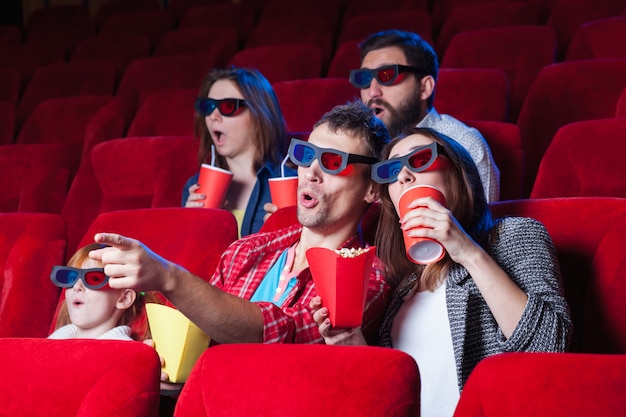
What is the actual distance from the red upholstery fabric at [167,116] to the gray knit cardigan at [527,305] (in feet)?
2.63

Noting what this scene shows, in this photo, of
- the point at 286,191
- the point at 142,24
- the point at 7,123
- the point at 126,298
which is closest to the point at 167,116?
the point at 7,123

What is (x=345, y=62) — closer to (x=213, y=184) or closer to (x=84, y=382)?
(x=213, y=184)

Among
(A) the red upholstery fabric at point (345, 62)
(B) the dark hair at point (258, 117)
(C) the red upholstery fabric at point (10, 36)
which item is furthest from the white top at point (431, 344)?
(C) the red upholstery fabric at point (10, 36)

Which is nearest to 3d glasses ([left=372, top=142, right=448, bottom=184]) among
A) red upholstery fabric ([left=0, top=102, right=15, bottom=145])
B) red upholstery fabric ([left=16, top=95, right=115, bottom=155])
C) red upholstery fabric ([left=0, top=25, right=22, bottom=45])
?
red upholstery fabric ([left=16, top=95, right=115, bottom=155])

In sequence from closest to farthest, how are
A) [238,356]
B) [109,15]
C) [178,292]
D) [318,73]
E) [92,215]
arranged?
1. [238,356]
2. [178,292]
3. [92,215]
4. [318,73]
5. [109,15]

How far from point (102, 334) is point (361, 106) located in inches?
13.1

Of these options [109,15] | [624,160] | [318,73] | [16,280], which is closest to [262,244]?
[16,280]

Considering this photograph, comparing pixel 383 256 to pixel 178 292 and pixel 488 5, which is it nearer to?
pixel 178 292

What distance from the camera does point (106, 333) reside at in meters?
0.83

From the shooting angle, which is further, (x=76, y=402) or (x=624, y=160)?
(x=624, y=160)

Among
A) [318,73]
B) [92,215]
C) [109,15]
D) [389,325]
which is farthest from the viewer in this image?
[109,15]

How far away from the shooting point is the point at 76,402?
0.55 metres

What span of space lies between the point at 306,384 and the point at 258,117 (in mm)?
712

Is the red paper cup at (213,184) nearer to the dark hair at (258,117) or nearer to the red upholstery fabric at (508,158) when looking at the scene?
the dark hair at (258,117)
